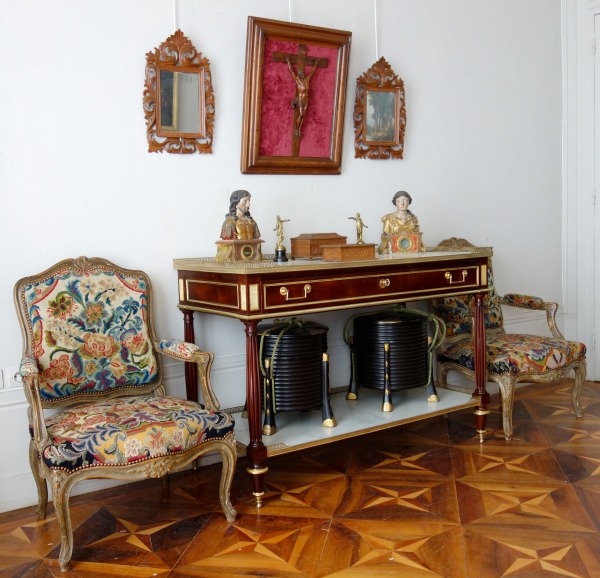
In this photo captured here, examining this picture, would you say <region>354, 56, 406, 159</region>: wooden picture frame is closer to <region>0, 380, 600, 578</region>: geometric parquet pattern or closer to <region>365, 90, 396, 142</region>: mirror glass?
<region>365, 90, 396, 142</region>: mirror glass

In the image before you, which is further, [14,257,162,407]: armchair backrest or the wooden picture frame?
the wooden picture frame

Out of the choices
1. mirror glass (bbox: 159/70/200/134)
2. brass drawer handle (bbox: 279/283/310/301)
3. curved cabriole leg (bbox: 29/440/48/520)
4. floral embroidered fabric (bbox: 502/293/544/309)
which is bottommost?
curved cabriole leg (bbox: 29/440/48/520)

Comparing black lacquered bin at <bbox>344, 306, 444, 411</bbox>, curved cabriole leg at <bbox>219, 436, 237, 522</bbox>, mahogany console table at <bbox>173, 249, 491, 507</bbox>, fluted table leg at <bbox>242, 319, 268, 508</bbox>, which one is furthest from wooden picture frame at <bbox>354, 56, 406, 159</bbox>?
curved cabriole leg at <bbox>219, 436, 237, 522</bbox>

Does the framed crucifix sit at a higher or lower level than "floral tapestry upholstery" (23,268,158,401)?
higher

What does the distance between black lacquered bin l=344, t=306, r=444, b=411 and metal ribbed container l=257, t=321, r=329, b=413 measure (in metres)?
0.45

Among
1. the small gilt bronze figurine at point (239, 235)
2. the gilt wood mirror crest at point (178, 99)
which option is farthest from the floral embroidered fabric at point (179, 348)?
the gilt wood mirror crest at point (178, 99)

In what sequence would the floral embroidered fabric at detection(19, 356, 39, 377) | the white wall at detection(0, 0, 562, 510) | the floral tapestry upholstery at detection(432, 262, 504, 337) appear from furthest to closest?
the floral tapestry upholstery at detection(432, 262, 504, 337), the white wall at detection(0, 0, 562, 510), the floral embroidered fabric at detection(19, 356, 39, 377)

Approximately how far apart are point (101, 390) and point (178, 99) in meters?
1.49

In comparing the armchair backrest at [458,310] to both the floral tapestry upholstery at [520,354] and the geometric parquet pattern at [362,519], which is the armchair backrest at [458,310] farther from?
the geometric parquet pattern at [362,519]

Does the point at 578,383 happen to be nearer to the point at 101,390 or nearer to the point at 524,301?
the point at 524,301

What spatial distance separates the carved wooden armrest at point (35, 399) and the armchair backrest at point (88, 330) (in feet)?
0.63

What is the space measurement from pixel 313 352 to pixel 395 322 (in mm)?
559

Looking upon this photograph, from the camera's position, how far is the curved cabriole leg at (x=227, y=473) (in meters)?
3.00

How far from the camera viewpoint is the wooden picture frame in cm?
427
